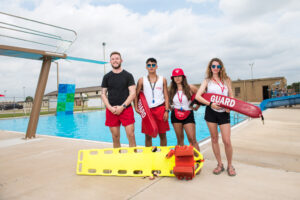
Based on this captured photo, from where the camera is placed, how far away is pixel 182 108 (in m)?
3.08

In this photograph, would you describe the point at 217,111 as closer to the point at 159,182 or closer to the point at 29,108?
the point at 159,182

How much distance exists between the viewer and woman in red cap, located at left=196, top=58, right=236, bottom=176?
279 centimetres

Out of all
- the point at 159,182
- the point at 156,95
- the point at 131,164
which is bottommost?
the point at 159,182

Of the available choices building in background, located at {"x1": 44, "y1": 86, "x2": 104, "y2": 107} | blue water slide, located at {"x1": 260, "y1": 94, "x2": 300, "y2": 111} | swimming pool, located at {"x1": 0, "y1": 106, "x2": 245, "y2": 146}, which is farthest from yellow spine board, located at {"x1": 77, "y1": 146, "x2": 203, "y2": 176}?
building in background, located at {"x1": 44, "y1": 86, "x2": 104, "y2": 107}

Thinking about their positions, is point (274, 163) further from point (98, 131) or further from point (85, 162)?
point (98, 131)

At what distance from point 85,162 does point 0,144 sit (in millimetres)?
3964

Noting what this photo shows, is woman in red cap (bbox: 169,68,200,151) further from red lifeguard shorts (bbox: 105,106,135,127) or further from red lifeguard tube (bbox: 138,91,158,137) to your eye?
red lifeguard shorts (bbox: 105,106,135,127)

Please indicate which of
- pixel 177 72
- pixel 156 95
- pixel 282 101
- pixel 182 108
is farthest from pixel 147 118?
pixel 282 101

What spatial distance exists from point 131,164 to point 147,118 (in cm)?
75

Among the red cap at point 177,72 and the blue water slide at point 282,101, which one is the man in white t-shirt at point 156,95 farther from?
the blue water slide at point 282,101

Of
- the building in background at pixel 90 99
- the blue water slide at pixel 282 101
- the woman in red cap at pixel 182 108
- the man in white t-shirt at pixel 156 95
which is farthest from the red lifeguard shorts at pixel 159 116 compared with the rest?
the building in background at pixel 90 99

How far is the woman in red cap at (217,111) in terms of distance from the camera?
2.79 metres

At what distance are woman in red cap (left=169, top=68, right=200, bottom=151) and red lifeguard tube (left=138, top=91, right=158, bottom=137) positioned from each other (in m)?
0.33

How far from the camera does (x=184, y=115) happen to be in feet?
9.96
